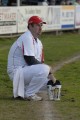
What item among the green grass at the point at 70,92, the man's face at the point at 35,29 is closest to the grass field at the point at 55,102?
the green grass at the point at 70,92

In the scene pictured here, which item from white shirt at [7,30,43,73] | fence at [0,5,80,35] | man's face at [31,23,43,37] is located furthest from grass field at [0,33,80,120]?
fence at [0,5,80,35]

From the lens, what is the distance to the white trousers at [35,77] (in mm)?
9422

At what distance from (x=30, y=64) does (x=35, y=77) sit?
255 millimetres

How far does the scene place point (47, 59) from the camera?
1656 cm

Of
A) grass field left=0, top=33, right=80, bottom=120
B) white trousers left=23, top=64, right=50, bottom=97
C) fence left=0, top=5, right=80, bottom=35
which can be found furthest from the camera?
fence left=0, top=5, right=80, bottom=35

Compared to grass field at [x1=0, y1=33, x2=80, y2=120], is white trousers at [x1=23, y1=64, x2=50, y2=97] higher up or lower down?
higher up

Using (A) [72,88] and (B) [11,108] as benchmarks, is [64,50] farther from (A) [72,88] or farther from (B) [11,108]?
(B) [11,108]

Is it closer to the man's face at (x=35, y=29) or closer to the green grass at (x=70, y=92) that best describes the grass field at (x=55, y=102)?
the green grass at (x=70, y=92)

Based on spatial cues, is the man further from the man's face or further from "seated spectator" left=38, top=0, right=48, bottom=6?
"seated spectator" left=38, top=0, right=48, bottom=6

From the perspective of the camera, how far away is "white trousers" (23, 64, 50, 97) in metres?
9.42

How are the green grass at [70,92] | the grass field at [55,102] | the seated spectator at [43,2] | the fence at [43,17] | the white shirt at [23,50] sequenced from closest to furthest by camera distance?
the grass field at [55,102] → the green grass at [70,92] → the white shirt at [23,50] → the fence at [43,17] → the seated spectator at [43,2]

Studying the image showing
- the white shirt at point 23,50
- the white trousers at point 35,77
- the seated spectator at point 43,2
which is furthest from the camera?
the seated spectator at point 43,2

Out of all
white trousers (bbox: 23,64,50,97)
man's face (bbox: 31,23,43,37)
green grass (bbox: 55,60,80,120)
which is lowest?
green grass (bbox: 55,60,80,120)

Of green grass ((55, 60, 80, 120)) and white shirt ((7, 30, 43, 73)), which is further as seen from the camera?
white shirt ((7, 30, 43, 73))
